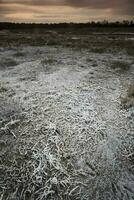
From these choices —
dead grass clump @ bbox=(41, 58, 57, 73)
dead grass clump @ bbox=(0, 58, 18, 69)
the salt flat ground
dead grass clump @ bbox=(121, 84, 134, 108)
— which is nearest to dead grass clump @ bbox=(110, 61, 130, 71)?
the salt flat ground

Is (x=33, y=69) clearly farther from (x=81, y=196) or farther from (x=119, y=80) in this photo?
(x=81, y=196)

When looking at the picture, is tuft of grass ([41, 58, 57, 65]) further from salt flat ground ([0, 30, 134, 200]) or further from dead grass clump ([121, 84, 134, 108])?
dead grass clump ([121, 84, 134, 108])

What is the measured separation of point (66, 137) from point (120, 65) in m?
8.32

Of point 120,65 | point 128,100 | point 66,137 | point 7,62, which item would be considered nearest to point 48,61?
point 7,62

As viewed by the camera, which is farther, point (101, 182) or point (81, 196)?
point (101, 182)

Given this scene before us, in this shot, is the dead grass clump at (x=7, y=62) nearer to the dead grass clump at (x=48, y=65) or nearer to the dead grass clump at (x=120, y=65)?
the dead grass clump at (x=48, y=65)

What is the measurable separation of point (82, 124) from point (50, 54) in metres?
10.9

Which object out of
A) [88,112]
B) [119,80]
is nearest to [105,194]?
[88,112]

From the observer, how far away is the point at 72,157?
6387 millimetres

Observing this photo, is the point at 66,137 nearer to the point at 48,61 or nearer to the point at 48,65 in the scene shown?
the point at 48,65

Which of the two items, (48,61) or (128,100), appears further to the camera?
(48,61)

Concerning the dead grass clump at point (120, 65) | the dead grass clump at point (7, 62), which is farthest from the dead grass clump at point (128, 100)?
the dead grass clump at point (7, 62)

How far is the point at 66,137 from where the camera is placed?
23.1 ft

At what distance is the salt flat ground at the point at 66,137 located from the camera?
559 cm
